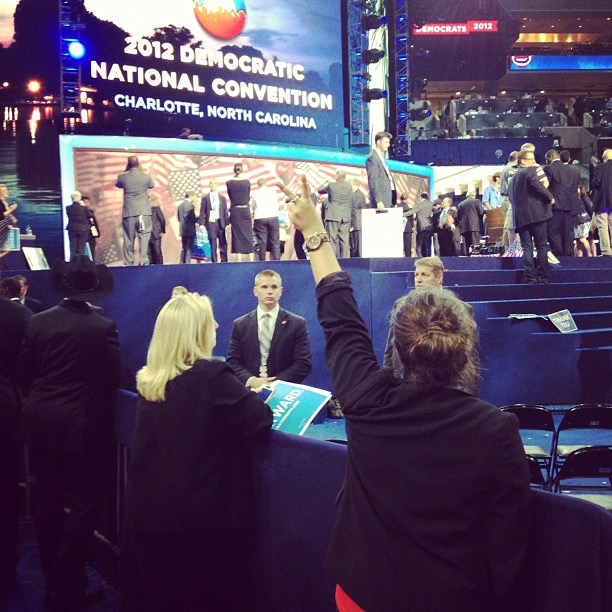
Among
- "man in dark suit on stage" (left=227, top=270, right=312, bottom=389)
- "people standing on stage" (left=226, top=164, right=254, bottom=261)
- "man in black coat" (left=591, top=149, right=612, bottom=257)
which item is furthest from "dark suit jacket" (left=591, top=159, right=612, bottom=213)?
"man in dark suit on stage" (left=227, top=270, right=312, bottom=389)

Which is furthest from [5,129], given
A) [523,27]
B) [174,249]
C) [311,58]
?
→ [523,27]

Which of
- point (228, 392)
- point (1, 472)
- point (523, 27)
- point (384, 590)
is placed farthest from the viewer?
point (523, 27)

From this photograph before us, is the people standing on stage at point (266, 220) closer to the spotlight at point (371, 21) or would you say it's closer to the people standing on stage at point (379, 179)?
the people standing on stage at point (379, 179)

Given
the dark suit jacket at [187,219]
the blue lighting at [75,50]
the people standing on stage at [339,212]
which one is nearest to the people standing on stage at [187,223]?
the dark suit jacket at [187,219]

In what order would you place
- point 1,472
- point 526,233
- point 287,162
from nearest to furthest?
point 1,472 → point 526,233 → point 287,162

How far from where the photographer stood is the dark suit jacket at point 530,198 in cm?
912

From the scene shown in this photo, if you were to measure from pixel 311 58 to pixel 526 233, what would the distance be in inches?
473

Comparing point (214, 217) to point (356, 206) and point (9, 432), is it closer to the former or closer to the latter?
point (356, 206)

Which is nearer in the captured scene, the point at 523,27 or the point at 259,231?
the point at 259,231

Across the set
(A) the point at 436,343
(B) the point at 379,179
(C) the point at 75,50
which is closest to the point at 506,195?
(B) the point at 379,179

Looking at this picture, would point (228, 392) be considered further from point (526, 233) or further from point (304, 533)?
point (526, 233)

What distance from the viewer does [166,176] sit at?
650 inches

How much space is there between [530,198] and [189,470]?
735 cm

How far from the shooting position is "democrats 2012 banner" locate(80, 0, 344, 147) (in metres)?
16.6
